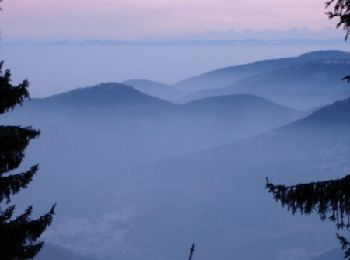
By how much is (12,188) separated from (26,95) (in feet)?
6.28

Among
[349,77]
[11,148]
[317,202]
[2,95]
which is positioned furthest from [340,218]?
[2,95]

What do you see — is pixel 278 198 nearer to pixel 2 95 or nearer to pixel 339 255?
pixel 2 95

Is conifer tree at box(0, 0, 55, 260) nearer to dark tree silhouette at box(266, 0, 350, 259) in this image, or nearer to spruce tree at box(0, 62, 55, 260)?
spruce tree at box(0, 62, 55, 260)

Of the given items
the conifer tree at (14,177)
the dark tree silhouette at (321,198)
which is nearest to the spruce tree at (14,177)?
the conifer tree at (14,177)

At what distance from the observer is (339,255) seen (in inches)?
7126

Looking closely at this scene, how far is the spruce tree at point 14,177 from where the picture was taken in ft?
34.3

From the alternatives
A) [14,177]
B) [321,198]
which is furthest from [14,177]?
[321,198]

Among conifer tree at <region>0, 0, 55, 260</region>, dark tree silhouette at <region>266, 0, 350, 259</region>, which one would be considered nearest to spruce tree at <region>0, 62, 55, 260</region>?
conifer tree at <region>0, 0, 55, 260</region>

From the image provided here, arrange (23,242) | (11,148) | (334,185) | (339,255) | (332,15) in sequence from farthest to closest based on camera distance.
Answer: (339,255) → (23,242) → (11,148) → (332,15) → (334,185)

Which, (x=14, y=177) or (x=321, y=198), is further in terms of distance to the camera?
(x=14, y=177)

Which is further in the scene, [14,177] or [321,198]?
[14,177]

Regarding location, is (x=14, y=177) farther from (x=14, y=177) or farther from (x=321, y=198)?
(x=321, y=198)

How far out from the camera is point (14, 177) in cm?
1118

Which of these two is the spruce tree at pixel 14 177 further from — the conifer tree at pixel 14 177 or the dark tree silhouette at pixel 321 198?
Result: the dark tree silhouette at pixel 321 198
